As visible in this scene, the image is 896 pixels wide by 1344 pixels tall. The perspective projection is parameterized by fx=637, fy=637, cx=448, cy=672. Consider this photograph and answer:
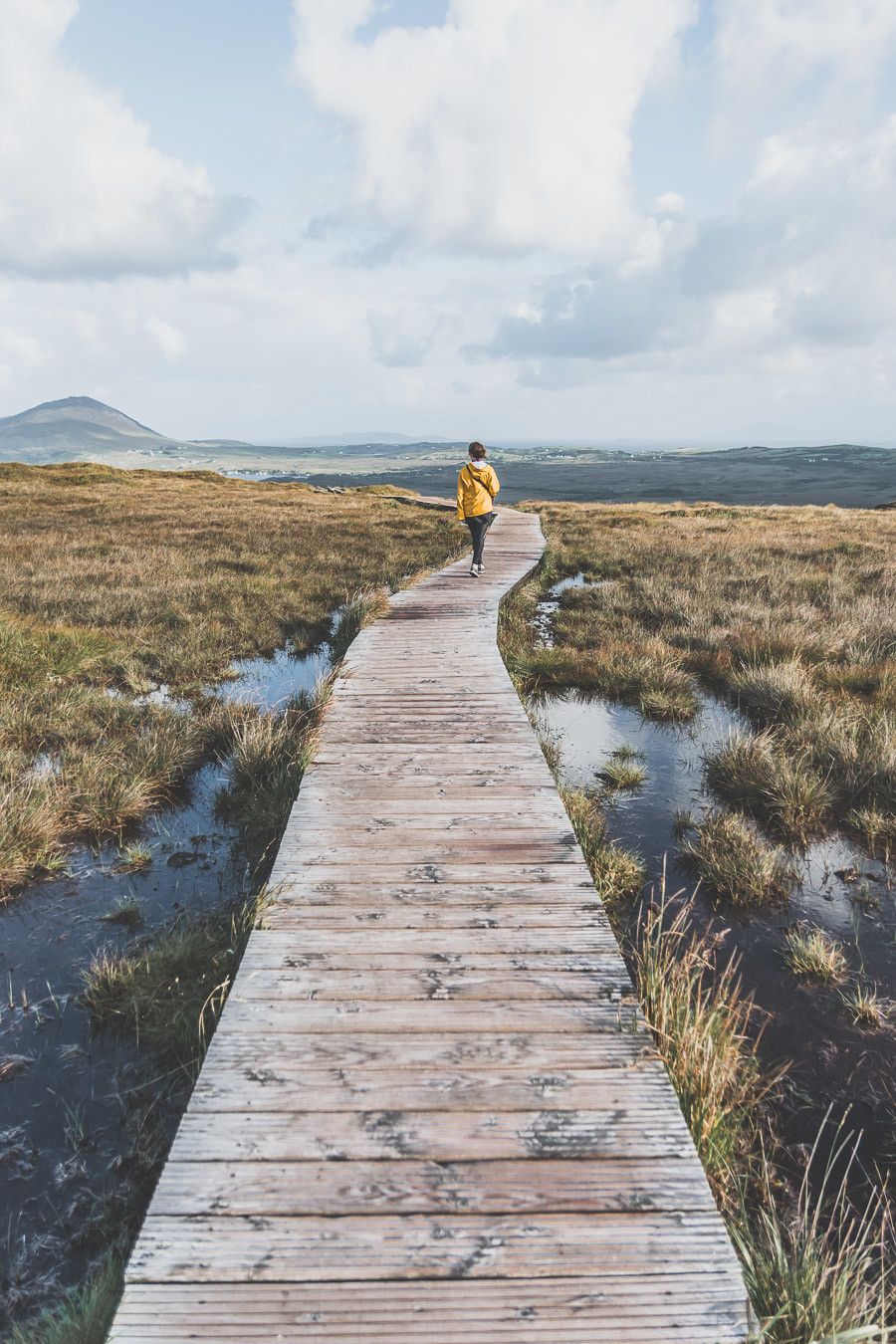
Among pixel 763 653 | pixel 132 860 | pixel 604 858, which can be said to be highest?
pixel 763 653

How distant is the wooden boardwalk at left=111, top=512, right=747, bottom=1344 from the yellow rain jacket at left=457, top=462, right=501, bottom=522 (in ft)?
27.9

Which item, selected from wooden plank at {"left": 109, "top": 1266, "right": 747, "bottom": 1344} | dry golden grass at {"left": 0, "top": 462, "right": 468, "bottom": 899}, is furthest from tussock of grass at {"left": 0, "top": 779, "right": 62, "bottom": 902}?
wooden plank at {"left": 109, "top": 1266, "right": 747, "bottom": 1344}

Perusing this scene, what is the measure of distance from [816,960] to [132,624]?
11.2m

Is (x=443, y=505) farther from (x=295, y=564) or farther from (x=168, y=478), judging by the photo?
(x=168, y=478)

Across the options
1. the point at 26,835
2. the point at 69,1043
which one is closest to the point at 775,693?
the point at 69,1043

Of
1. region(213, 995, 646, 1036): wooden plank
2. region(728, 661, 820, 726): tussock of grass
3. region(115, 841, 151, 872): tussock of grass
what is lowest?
region(115, 841, 151, 872): tussock of grass

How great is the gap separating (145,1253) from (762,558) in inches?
761

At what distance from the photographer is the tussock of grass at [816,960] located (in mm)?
3832

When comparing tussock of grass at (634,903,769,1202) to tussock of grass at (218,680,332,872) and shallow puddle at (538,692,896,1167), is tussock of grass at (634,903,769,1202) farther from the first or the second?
tussock of grass at (218,680,332,872)

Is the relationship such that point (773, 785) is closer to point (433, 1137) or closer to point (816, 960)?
point (816, 960)

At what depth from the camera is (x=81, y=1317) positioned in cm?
201

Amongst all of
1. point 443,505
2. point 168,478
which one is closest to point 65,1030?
point 443,505

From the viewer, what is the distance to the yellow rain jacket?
1147 centimetres

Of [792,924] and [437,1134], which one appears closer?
[437,1134]
